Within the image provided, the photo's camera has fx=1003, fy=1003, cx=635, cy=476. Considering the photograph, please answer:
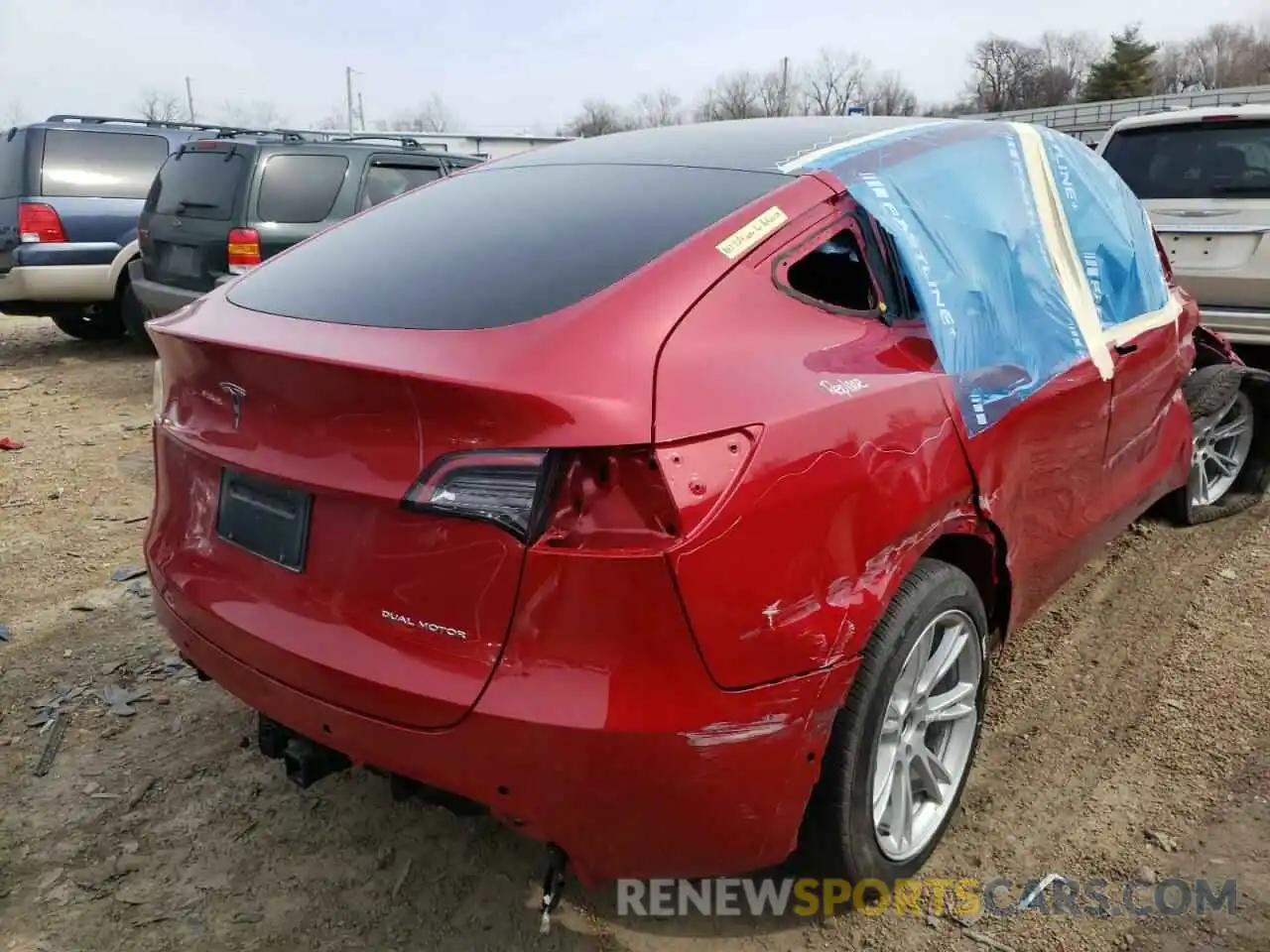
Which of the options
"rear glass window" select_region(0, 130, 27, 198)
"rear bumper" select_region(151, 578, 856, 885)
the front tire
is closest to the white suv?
the front tire

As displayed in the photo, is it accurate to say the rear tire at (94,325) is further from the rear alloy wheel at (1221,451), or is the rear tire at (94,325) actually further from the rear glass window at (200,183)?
the rear alloy wheel at (1221,451)

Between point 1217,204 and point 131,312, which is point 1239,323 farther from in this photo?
point 131,312

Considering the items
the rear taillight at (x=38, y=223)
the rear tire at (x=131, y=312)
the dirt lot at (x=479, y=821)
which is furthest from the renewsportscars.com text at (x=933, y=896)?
the rear taillight at (x=38, y=223)

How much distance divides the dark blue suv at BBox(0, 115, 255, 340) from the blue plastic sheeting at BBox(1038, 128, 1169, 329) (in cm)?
736

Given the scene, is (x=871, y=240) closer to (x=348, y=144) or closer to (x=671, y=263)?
(x=671, y=263)

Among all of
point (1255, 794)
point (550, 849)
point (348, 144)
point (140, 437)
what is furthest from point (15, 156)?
point (1255, 794)

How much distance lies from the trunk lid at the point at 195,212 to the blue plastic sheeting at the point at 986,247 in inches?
221

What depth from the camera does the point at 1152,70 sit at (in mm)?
61500

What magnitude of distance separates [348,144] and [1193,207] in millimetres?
5978

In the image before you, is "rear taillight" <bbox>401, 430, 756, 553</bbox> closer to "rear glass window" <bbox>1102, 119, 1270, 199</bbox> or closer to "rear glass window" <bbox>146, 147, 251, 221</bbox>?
"rear glass window" <bbox>1102, 119, 1270, 199</bbox>

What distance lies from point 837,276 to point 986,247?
63cm

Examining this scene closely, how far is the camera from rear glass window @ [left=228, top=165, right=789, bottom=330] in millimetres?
2031

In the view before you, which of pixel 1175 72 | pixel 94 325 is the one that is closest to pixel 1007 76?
pixel 1175 72

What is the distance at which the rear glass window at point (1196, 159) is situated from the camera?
18.2 feet
